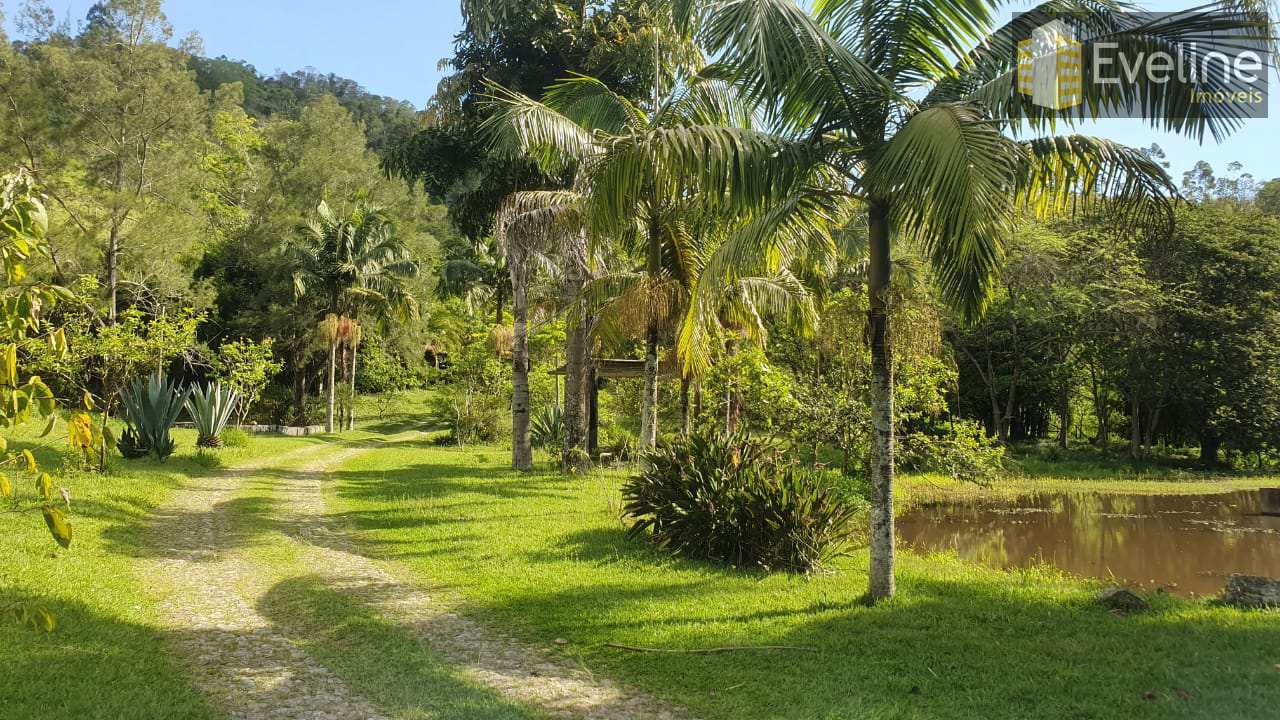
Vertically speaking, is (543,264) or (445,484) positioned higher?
(543,264)

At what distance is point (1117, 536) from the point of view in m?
14.2

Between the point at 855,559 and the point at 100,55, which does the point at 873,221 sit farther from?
the point at 100,55

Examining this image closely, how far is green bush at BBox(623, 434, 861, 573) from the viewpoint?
8.57m

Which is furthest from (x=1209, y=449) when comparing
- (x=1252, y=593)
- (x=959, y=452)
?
(x=1252, y=593)

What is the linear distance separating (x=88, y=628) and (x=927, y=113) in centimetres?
717

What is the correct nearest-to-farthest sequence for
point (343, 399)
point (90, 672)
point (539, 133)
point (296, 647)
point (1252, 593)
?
point (90, 672) < point (296, 647) < point (1252, 593) < point (539, 133) < point (343, 399)

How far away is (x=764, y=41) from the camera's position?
→ 6.66 meters

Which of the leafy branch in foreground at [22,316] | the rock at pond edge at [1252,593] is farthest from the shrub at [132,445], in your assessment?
the rock at pond edge at [1252,593]

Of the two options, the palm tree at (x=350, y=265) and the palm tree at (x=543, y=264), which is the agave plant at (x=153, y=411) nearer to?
the palm tree at (x=543, y=264)

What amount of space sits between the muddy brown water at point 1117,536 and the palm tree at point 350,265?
22.6m

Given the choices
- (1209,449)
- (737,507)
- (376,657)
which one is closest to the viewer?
(376,657)

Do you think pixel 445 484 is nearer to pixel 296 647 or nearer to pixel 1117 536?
pixel 296 647

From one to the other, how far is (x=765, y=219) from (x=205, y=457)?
13.8 metres

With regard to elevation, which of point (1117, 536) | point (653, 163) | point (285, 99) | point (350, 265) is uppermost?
point (285, 99)
